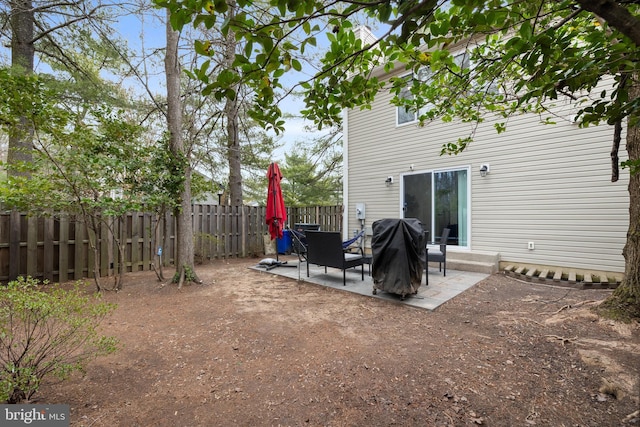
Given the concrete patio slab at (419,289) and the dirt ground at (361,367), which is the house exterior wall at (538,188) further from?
the dirt ground at (361,367)

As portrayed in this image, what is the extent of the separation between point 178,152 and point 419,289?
468 cm

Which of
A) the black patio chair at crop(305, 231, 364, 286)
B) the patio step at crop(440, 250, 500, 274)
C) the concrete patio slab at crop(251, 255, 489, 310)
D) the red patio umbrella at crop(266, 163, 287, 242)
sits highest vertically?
the red patio umbrella at crop(266, 163, 287, 242)

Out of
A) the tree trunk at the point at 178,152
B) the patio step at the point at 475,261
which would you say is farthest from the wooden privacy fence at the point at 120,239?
the patio step at the point at 475,261

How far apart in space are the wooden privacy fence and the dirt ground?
97.8 inches

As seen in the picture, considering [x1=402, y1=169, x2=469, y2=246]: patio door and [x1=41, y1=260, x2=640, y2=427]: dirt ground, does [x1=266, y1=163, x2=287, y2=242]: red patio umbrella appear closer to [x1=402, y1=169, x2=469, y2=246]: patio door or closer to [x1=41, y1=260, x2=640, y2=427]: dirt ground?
[x1=41, y1=260, x2=640, y2=427]: dirt ground

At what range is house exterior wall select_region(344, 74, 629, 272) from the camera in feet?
16.1

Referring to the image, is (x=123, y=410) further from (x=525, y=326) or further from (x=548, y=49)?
(x=525, y=326)

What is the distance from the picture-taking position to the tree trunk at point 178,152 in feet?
16.0

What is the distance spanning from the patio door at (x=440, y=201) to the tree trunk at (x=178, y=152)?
207 inches

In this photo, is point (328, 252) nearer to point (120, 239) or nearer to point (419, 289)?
point (419, 289)

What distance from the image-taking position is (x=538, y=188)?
5.58 metres

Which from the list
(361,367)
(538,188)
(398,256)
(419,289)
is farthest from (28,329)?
(538,188)
